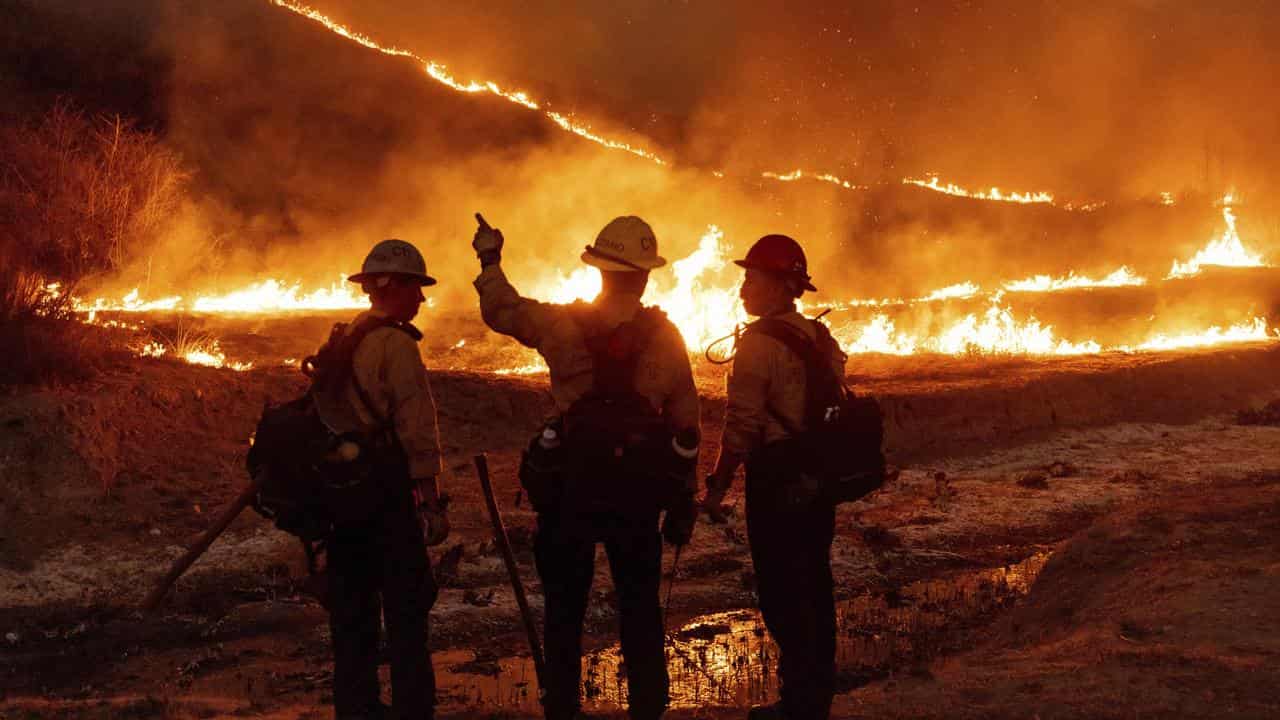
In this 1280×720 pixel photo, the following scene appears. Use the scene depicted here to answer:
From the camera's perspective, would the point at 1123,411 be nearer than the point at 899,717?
No

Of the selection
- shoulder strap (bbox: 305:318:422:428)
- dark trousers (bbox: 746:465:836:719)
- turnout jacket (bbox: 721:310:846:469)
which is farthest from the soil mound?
shoulder strap (bbox: 305:318:422:428)

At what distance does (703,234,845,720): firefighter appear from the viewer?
442cm

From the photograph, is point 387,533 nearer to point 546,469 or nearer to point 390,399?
point 390,399

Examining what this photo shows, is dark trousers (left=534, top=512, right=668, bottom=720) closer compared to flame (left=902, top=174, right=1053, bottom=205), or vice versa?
dark trousers (left=534, top=512, right=668, bottom=720)

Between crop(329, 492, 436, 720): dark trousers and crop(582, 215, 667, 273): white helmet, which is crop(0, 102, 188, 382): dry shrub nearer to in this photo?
crop(329, 492, 436, 720): dark trousers

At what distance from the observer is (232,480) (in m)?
11.0

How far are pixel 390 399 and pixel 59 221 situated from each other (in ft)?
45.5

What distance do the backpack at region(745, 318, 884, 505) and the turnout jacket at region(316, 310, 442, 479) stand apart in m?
1.45

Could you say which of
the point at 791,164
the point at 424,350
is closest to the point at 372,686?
the point at 424,350

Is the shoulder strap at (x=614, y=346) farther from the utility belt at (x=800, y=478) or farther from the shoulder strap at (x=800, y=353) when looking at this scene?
the utility belt at (x=800, y=478)

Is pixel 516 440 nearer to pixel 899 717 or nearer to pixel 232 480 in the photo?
pixel 232 480

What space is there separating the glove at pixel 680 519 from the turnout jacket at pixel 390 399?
3.26 ft

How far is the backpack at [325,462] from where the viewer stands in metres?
4.18

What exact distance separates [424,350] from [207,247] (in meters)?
10.2
